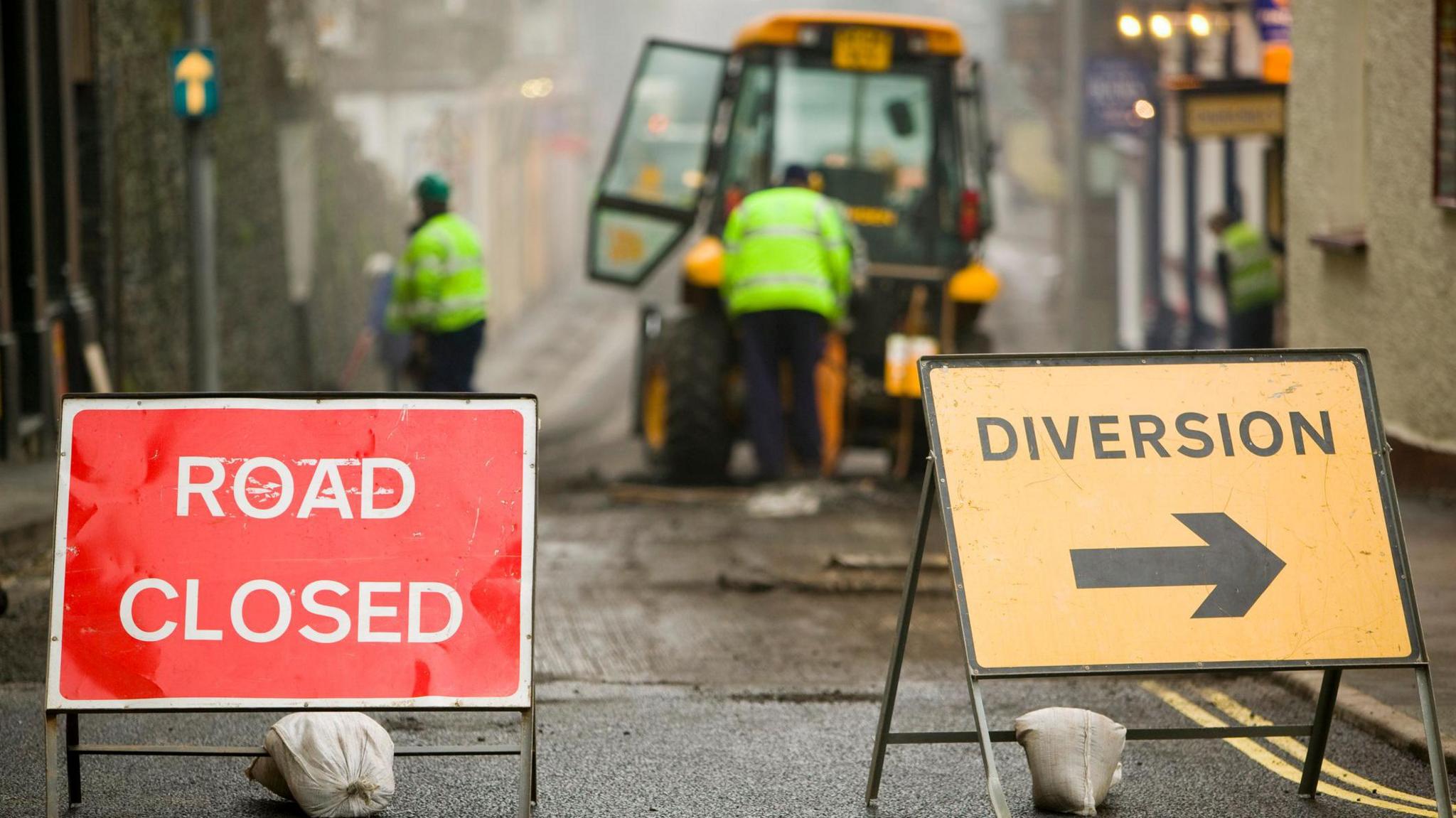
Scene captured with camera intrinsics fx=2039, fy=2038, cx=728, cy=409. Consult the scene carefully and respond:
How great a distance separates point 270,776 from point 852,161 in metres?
8.97

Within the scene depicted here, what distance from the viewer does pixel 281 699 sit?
16.0ft

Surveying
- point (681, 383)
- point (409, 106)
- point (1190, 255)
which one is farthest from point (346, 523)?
point (409, 106)

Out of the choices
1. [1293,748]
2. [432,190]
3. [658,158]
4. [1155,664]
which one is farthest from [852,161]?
[1155,664]

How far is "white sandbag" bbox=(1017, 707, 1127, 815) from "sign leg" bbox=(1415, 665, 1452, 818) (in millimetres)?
759

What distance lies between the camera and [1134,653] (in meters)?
5.02

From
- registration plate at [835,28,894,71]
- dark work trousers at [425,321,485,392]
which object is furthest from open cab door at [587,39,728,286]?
dark work trousers at [425,321,485,392]

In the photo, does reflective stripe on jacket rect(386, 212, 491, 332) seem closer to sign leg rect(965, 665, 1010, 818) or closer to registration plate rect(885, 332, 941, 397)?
registration plate rect(885, 332, 941, 397)

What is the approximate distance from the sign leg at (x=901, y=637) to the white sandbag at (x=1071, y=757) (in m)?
0.35

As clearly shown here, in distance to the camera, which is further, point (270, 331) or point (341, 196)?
point (341, 196)

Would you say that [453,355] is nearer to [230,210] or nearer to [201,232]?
[201,232]

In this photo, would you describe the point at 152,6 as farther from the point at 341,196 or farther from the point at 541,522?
the point at 341,196

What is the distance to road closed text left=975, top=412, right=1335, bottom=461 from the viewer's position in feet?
17.0

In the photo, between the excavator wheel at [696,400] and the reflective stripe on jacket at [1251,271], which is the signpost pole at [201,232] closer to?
the excavator wheel at [696,400]

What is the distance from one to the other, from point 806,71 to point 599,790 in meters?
8.60
